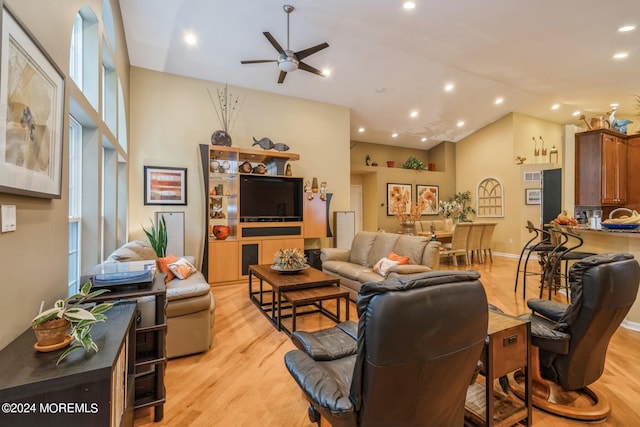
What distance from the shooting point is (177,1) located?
12.7ft

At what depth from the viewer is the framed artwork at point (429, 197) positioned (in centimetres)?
943

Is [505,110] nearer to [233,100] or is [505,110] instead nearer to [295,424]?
[233,100]

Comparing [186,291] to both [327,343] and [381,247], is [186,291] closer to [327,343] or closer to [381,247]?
[327,343]

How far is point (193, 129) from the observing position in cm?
537

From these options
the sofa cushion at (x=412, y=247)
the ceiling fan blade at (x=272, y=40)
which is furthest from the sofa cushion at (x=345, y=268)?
the ceiling fan blade at (x=272, y=40)

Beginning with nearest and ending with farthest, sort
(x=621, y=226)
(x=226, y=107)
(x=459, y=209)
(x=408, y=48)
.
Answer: (x=621, y=226)
(x=408, y=48)
(x=226, y=107)
(x=459, y=209)

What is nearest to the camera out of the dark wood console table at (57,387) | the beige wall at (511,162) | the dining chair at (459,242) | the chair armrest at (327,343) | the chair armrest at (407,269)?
the dark wood console table at (57,387)

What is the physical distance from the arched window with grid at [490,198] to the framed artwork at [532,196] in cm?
60

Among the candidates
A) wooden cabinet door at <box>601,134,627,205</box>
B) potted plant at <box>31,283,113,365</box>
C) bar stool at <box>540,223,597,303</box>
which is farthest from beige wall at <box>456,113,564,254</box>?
potted plant at <box>31,283,113,365</box>

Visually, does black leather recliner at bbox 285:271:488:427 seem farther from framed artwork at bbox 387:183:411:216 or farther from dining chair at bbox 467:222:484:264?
framed artwork at bbox 387:183:411:216

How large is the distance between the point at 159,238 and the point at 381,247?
3399mm

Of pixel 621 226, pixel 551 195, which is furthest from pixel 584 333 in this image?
pixel 551 195

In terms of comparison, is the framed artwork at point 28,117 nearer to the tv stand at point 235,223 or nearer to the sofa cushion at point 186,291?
the sofa cushion at point 186,291

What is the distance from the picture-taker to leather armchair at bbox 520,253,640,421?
5.87ft
